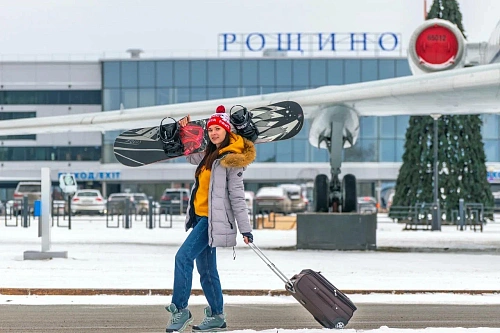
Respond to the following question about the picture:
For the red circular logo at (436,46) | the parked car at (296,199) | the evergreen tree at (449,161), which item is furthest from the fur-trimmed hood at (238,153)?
the parked car at (296,199)

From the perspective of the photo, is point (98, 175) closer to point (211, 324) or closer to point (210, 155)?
point (210, 155)

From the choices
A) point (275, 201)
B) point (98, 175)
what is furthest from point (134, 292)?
point (98, 175)

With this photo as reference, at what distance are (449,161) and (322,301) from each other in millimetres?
27625

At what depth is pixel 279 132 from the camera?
907cm

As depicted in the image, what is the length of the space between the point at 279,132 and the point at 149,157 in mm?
1345

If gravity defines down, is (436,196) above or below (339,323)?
above

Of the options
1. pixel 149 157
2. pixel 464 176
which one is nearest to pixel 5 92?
pixel 464 176

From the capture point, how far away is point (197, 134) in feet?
29.4

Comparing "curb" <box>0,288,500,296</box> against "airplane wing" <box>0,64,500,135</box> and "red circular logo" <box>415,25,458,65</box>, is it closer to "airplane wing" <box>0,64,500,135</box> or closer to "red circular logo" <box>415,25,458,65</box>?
"airplane wing" <box>0,64,500,135</box>

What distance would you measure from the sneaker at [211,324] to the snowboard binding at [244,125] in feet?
5.18

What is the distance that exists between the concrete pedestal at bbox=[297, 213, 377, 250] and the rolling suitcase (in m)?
10.3

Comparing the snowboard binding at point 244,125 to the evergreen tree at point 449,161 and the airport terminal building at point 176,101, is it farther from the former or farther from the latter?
the airport terminal building at point 176,101

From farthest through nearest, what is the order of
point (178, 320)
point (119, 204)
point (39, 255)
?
point (119, 204)
point (39, 255)
point (178, 320)

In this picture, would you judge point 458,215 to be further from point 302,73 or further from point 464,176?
point 302,73
